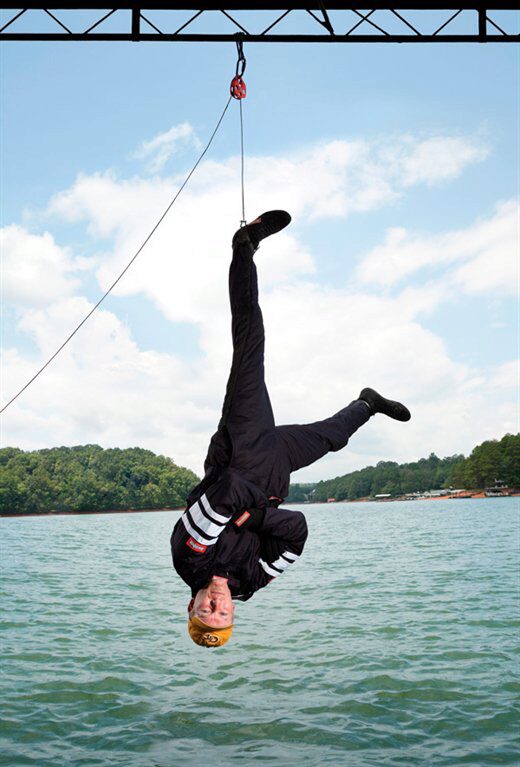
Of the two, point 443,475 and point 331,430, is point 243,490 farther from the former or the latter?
point 443,475

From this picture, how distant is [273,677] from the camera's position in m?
8.52

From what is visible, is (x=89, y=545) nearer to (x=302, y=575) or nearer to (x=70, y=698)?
(x=302, y=575)

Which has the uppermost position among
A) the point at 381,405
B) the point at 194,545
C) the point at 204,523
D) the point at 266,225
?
the point at 266,225

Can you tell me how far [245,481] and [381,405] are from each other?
1.95 meters

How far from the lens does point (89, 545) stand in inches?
1236

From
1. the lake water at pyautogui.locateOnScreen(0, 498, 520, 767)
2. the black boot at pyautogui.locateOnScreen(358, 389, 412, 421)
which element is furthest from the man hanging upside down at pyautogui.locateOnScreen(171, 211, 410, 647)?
the lake water at pyautogui.locateOnScreen(0, 498, 520, 767)

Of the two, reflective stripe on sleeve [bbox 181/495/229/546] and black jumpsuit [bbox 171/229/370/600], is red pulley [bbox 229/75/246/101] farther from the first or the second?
reflective stripe on sleeve [bbox 181/495/229/546]

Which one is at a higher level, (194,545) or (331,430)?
(331,430)

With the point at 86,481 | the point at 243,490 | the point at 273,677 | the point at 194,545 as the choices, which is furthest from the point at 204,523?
the point at 86,481

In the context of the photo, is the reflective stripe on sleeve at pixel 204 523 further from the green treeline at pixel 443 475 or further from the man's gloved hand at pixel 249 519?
the green treeline at pixel 443 475

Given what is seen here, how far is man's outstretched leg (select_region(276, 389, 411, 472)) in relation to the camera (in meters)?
4.09

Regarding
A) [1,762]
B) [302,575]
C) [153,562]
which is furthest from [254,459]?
[153,562]

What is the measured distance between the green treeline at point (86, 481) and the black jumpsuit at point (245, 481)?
3149 inches

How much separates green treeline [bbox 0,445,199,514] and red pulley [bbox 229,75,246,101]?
259 feet
